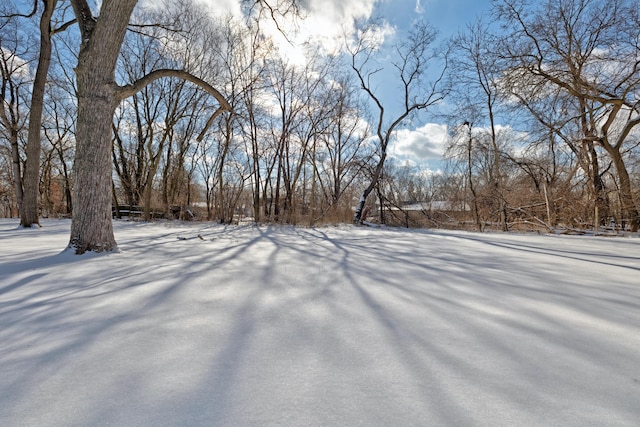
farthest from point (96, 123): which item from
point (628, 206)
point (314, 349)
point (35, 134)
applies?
point (628, 206)

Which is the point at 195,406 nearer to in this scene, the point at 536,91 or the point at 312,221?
the point at 312,221

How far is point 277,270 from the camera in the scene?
256 centimetres

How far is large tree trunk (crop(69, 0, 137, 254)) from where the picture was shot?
303 centimetres

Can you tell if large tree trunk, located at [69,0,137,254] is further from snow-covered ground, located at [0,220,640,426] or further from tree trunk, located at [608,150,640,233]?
tree trunk, located at [608,150,640,233]

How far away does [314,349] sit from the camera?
3.81 feet

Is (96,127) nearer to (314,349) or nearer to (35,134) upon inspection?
(314,349)

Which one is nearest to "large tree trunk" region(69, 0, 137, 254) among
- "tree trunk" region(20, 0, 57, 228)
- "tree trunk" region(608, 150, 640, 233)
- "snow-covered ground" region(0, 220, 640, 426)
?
"snow-covered ground" region(0, 220, 640, 426)

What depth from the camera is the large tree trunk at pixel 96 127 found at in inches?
119

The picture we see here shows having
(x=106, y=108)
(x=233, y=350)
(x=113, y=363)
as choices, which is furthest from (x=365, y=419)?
(x=106, y=108)

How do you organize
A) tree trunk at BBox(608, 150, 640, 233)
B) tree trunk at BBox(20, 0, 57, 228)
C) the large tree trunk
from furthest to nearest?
tree trunk at BBox(608, 150, 640, 233) → tree trunk at BBox(20, 0, 57, 228) → the large tree trunk

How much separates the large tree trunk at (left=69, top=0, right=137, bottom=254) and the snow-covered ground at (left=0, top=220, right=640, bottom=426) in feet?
2.65

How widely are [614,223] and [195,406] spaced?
34.8ft

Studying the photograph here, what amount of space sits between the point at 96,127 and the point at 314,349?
11.6 ft

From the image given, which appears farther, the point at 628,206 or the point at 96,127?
the point at 628,206
